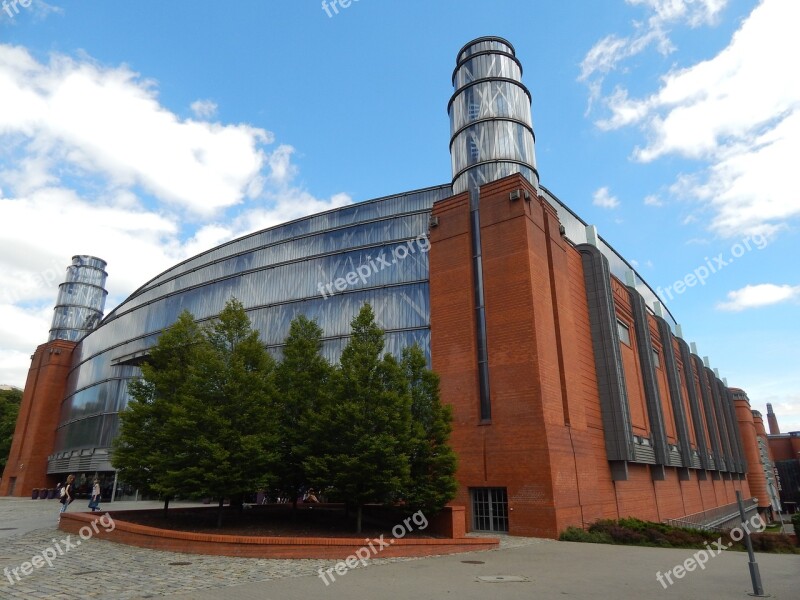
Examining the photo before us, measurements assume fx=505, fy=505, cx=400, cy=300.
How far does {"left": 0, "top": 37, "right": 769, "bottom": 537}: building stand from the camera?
70.4 ft

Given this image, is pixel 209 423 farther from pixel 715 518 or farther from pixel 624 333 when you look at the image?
pixel 715 518

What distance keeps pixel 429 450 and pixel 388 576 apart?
6.68 metres

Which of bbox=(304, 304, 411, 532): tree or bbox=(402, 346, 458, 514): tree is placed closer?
bbox=(304, 304, 411, 532): tree

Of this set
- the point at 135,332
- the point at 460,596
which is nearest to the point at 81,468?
the point at 135,332

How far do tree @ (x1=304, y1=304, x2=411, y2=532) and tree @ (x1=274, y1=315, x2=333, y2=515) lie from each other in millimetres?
727

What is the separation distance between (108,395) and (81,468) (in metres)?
6.68

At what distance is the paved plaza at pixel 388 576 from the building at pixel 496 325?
614cm

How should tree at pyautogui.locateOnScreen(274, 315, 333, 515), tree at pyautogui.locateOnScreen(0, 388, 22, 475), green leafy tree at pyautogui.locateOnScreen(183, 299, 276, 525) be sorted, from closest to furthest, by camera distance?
green leafy tree at pyautogui.locateOnScreen(183, 299, 276, 525), tree at pyautogui.locateOnScreen(274, 315, 333, 515), tree at pyautogui.locateOnScreen(0, 388, 22, 475)

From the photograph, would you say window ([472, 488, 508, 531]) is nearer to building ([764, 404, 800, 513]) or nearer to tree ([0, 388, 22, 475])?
tree ([0, 388, 22, 475])

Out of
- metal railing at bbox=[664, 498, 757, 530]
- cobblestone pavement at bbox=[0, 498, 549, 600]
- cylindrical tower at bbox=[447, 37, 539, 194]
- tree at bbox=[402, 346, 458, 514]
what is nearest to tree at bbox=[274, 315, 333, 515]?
tree at bbox=[402, 346, 458, 514]

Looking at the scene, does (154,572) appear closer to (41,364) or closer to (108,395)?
(108,395)

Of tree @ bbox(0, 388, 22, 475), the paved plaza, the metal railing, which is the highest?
tree @ bbox(0, 388, 22, 475)

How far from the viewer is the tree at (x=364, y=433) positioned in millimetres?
15625

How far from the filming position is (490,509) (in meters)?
21.0
